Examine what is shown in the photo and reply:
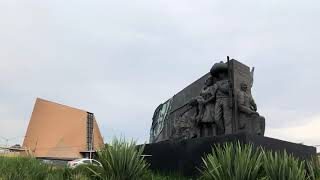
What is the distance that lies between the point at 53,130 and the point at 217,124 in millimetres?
53551

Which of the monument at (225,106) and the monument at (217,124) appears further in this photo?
the monument at (225,106)

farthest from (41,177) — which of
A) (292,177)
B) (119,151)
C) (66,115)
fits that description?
(66,115)

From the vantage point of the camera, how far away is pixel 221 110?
12016mm

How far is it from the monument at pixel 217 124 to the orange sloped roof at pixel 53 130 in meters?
50.6

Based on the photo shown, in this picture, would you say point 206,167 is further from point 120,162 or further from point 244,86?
point 244,86

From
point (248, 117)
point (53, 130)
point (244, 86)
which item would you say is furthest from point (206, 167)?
point (53, 130)

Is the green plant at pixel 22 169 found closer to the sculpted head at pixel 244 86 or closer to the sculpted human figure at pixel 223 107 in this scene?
the sculpted human figure at pixel 223 107

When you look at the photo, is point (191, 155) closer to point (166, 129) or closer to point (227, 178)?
point (227, 178)

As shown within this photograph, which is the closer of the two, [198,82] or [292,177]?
[292,177]

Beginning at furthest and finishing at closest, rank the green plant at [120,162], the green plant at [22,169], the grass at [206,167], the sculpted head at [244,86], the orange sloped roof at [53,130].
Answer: the orange sloped roof at [53,130], the sculpted head at [244,86], the green plant at [22,169], the green plant at [120,162], the grass at [206,167]

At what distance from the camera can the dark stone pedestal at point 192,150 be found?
882 cm

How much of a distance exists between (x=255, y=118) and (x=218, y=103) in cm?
103

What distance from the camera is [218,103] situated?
1199cm

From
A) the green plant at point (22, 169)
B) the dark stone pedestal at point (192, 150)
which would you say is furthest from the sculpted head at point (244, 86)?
the green plant at point (22, 169)
